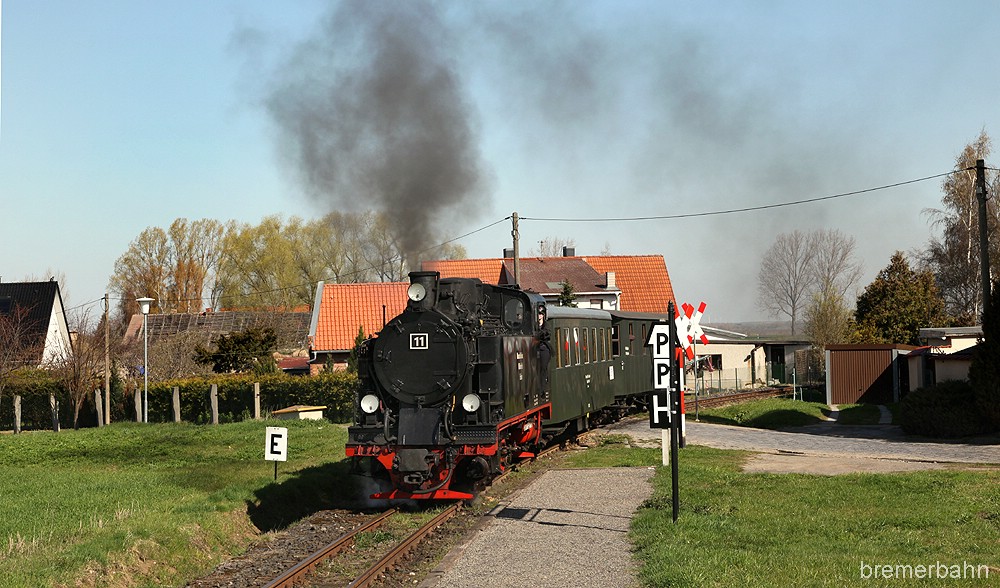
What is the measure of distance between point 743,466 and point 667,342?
704 cm

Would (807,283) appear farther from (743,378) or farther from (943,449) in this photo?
(943,449)

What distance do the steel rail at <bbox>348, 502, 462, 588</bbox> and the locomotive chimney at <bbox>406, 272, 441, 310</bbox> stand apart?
10.3 ft

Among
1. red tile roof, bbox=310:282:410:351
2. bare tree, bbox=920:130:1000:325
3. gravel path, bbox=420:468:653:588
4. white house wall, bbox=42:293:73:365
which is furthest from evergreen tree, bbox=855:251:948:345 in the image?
white house wall, bbox=42:293:73:365

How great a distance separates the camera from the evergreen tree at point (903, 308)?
47.3 metres

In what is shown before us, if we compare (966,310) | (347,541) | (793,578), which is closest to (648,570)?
(793,578)

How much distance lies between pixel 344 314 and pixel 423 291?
103 ft

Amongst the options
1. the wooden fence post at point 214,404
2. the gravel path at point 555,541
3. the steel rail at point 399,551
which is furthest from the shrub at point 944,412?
the wooden fence post at point 214,404

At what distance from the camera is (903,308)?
4741cm

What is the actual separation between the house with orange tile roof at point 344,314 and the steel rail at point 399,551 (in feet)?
94.3

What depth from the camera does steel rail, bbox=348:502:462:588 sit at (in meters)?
10.1

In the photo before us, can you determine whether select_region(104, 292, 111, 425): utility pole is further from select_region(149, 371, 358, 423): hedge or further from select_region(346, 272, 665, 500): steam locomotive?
select_region(346, 272, 665, 500): steam locomotive

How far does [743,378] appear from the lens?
50.8m

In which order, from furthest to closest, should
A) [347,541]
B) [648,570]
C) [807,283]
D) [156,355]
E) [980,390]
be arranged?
[807,283] < [156,355] < [980,390] < [347,541] < [648,570]

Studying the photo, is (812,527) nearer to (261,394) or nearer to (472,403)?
(472,403)
